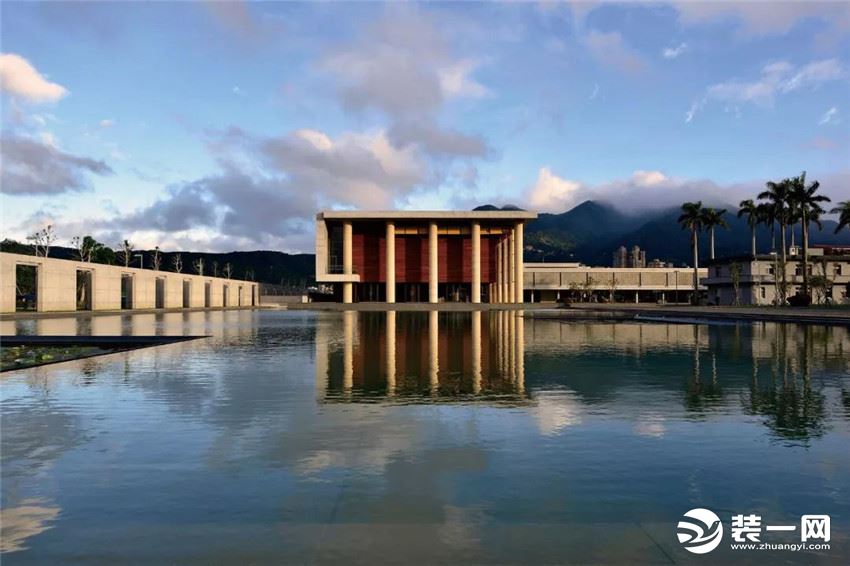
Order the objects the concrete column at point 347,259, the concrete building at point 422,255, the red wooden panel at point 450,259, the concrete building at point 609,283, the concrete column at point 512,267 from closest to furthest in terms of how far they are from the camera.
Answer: the concrete building at point 422,255, the concrete column at point 347,259, the concrete column at point 512,267, the red wooden panel at point 450,259, the concrete building at point 609,283

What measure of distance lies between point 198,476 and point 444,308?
8551 cm

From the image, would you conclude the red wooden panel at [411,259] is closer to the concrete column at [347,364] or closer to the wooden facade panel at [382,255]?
the wooden facade panel at [382,255]

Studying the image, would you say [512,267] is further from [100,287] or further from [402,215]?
[100,287]

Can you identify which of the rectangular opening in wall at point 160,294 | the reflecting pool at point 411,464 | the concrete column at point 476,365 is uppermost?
the rectangular opening in wall at point 160,294

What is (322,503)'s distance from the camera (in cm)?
691

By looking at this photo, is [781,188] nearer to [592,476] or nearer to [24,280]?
[592,476]

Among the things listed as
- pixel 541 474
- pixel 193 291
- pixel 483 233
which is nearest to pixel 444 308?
pixel 483 233

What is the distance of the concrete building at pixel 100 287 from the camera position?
2418 inches

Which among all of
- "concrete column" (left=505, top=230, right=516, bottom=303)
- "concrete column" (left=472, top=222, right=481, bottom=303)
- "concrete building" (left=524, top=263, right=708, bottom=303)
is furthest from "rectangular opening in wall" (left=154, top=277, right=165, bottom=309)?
"concrete building" (left=524, top=263, right=708, bottom=303)

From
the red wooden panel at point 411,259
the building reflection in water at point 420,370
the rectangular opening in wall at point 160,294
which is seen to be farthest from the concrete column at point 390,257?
the building reflection in water at point 420,370

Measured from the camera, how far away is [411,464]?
332 inches

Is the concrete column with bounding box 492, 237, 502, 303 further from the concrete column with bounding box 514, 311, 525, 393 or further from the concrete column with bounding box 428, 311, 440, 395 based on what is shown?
the concrete column with bounding box 428, 311, 440, 395

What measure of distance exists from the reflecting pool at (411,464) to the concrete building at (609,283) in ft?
441

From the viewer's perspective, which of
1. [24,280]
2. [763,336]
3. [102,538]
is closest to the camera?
[102,538]
